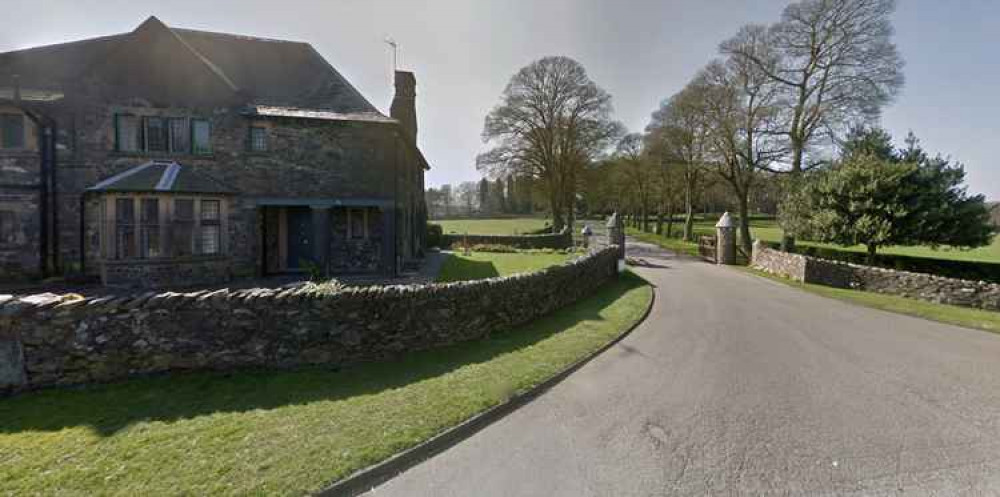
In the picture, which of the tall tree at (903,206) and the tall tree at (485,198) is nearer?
the tall tree at (903,206)

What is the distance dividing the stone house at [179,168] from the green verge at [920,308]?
1710 centimetres

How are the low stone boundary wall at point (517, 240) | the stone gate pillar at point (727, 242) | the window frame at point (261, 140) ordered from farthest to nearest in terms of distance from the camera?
the low stone boundary wall at point (517, 240) → the stone gate pillar at point (727, 242) → the window frame at point (261, 140)

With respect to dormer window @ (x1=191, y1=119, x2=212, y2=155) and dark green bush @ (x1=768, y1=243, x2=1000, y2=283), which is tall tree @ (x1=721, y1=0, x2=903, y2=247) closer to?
dark green bush @ (x1=768, y1=243, x2=1000, y2=283)

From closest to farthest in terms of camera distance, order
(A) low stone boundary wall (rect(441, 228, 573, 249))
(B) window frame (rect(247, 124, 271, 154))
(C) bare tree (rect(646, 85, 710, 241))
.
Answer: (B) window frame (rect(247, 124, 271, 154)), (C) bare tree (rect(646, 85, 710, 241)), (A) low stone boundary wall (rect(441, 228, 573, 249))

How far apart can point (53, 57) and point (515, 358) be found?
69.4 ft

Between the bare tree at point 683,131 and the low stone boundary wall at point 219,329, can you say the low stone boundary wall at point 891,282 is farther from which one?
the low stone boundary wall at point 219,329

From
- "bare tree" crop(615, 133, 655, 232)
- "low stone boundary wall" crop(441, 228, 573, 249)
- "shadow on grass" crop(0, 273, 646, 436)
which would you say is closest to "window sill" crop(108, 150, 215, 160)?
"shadow on grass" crop(0, 273, 646, 436)

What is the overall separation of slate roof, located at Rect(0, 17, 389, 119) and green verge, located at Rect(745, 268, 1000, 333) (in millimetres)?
19082

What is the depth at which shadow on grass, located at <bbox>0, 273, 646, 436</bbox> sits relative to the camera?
4844mm

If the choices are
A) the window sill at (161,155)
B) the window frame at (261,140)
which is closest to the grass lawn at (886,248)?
the window frame at (261,140)

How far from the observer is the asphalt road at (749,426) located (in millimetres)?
3568

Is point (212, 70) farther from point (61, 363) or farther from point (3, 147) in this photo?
point (61, 363)

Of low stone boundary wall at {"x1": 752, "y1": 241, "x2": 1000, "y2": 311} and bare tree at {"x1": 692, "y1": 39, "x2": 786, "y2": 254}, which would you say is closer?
low stone boundary wall at {"x1": 752, "y1": 241, "x2": 1000, "y2": 311}

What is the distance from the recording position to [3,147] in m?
12.9
